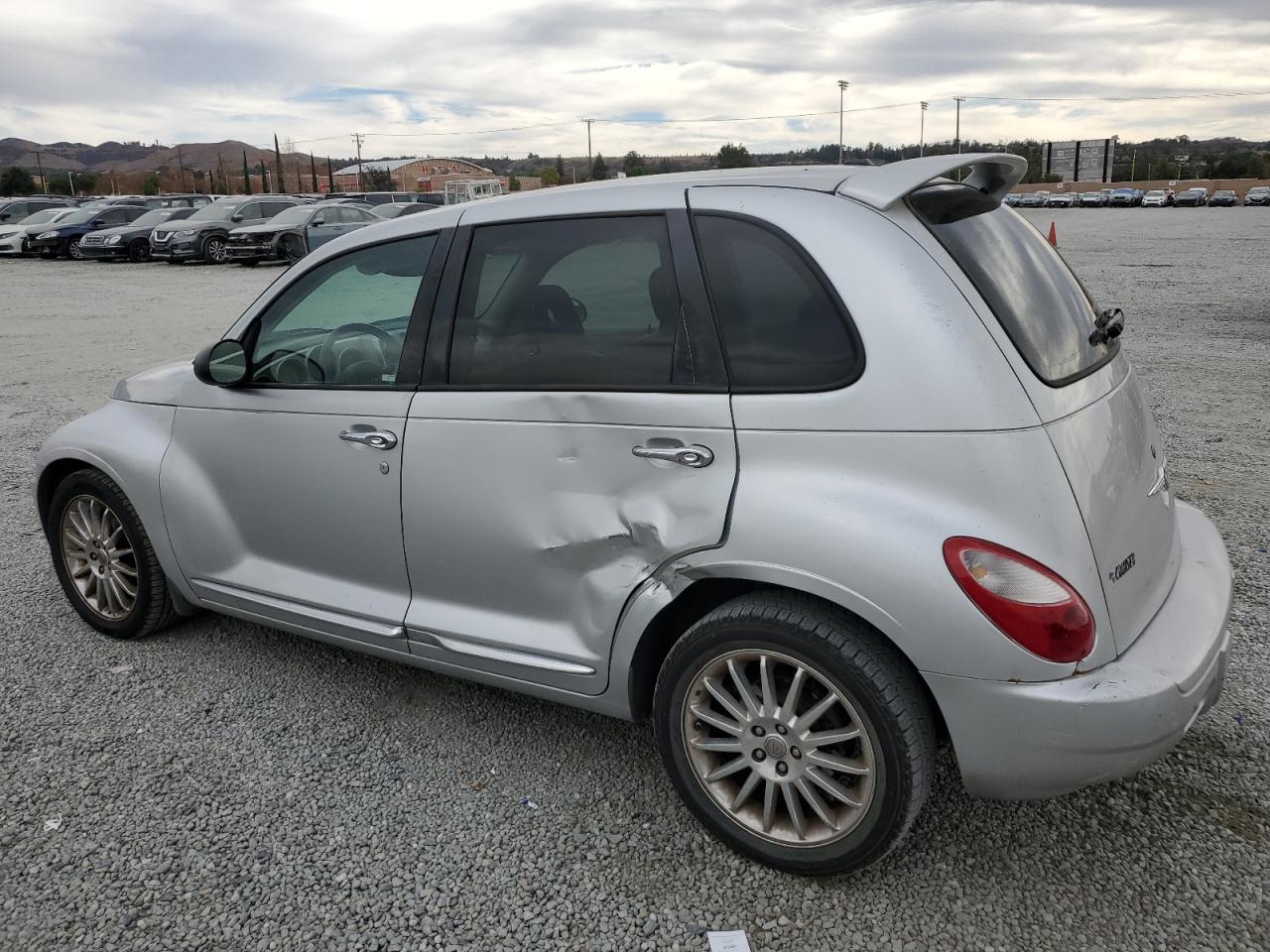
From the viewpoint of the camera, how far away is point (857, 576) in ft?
7.63

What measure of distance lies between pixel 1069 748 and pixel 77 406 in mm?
9146

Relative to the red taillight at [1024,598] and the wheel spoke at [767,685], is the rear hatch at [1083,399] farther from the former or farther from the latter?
the wheel spoke at [767,685]

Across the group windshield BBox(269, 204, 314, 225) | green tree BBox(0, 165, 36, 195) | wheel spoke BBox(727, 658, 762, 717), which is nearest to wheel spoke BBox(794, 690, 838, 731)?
wheel spoke BBox(727, 658, 762, 717)

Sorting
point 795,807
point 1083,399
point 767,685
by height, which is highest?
point 1083,399

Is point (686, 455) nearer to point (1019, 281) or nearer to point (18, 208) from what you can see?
point (1019, 281)

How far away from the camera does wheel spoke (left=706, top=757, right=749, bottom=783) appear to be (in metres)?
2.64

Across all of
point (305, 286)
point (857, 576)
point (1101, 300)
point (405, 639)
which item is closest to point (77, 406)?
point (305, 286)

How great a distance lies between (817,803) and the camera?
2545mm

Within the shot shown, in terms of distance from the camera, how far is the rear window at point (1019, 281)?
8.19ft

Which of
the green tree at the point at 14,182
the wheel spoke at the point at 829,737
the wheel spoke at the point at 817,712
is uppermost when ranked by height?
the green tree at the point at 14,182

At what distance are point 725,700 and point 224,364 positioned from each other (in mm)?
2181

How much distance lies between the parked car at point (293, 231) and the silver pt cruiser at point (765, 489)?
72.2 ft

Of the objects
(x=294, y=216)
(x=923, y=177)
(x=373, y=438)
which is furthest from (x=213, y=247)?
(x=923, y=177)

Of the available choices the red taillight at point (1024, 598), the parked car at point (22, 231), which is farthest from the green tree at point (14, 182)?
the red taillight at point (1024, 598)
